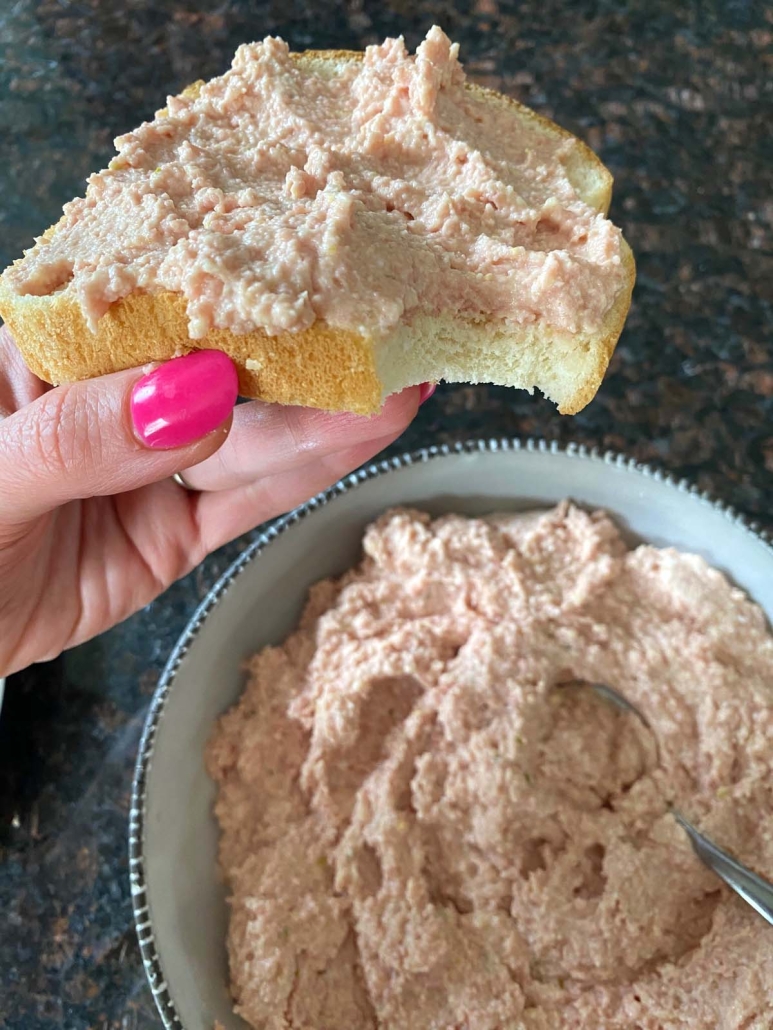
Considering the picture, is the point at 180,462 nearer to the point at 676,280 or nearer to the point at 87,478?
the point at 87,478

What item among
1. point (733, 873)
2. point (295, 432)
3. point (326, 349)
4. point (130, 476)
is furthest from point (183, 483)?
point (733, 873)

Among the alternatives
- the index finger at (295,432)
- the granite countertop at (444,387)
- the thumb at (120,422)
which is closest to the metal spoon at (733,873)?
the granite countertop at (444,387)

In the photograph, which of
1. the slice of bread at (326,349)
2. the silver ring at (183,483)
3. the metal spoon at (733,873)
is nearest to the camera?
the slice of bread at (326,349)

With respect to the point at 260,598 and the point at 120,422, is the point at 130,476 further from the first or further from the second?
the point at 260,598

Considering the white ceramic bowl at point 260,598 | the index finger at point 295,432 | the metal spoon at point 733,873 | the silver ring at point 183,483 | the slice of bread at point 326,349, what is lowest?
the metal spoon at point 733,873

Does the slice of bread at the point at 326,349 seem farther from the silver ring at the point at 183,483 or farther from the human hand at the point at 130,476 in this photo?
the silver ring at the point at 183,483

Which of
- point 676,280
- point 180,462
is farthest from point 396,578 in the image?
point 676,280
